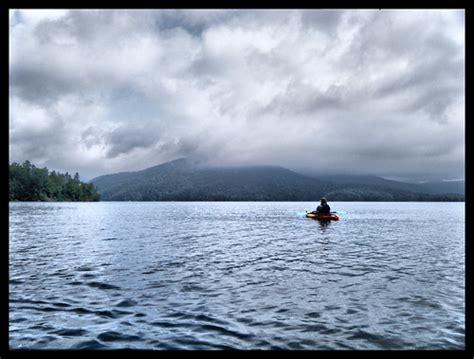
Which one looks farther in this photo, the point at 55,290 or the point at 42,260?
the point at 42,260

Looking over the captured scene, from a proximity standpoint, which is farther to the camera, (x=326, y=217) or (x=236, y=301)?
(x=326, y=217)

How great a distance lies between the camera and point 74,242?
121 feet

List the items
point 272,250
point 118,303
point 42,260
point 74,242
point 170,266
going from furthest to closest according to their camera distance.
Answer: point 74,242, point 272,250, point 42,260, point 170,266, point 118,303

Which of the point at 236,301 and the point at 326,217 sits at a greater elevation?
the point at 236,301

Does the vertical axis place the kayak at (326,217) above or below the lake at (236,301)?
below

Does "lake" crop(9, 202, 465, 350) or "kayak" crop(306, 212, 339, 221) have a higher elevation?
"lake" crop(9, 202, 465, 350)

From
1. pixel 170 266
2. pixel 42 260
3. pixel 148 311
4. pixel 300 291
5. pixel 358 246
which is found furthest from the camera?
pixel 358 246

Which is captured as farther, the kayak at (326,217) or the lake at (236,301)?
the kayak at (326,217)

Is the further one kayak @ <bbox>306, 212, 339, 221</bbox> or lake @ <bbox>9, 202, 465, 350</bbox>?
kayak @ <bbox>306, 212, 339, 221</bbox>

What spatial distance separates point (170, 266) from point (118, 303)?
8877 millimetres
